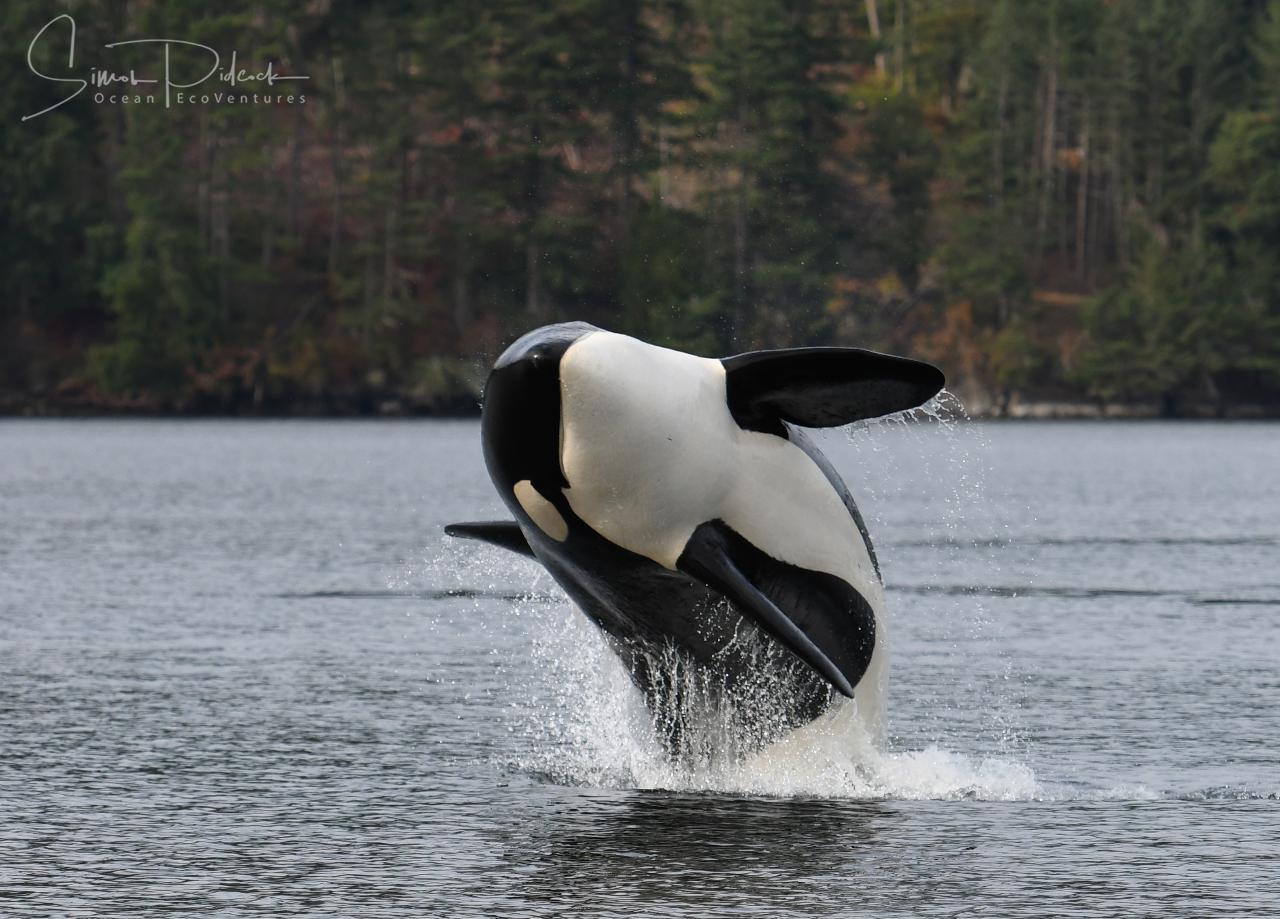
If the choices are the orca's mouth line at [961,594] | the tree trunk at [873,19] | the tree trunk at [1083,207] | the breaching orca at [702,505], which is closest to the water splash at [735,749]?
the breaching orca at [702,505]

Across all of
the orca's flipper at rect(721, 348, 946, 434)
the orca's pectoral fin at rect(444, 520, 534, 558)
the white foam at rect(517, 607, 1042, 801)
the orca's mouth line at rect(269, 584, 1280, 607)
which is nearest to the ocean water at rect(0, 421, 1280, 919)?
the white foam at rect(517, 607, 1042, 801)

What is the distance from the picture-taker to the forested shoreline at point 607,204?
10162 centimetres

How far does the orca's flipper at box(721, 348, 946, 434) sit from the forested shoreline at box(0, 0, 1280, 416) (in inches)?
3281

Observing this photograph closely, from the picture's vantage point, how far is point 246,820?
14.4 metres

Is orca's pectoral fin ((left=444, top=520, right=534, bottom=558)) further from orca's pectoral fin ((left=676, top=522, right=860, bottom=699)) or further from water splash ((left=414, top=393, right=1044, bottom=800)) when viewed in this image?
orca's pectoral fin ((left=676, top=522, right=860, bottom=699))

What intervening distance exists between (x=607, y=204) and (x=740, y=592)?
298ft

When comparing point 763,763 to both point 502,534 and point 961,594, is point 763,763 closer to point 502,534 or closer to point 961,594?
point 502,534

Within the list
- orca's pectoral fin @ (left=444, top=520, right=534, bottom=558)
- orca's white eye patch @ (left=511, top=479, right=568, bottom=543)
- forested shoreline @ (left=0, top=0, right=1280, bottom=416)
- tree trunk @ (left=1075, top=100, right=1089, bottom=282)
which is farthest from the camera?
tree trunk @ (left=1075, top=100, right=1089, bottom=282)

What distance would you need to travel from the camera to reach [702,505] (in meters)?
12.9

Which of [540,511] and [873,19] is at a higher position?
[873,19]

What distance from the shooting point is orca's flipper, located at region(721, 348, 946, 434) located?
1256 cm

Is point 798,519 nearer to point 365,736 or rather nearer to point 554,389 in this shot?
point 554,389

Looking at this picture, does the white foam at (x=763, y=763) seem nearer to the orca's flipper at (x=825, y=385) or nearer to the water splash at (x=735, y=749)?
the water splash at (x=735, y=749)

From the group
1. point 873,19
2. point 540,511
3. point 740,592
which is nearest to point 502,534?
point 540,511
